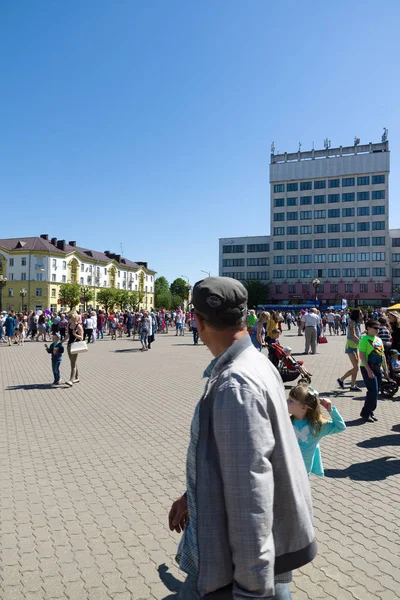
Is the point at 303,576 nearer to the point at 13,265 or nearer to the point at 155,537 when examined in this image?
the point at 155,537

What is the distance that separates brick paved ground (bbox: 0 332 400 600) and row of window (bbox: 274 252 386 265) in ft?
270

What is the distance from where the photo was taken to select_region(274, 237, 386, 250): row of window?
85.8 meters

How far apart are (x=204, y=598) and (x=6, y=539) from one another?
3011 mm

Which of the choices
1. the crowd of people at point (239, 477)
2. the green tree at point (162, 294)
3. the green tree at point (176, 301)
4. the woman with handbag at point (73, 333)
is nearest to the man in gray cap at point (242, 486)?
the crowd of people at point (239, 477)

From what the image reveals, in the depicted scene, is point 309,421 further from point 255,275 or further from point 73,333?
point 255,275

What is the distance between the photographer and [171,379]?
12.8 meters

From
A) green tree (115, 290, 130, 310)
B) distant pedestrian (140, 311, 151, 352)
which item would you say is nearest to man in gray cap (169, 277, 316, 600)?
distant pedestrian (140, 311, 151, 352)

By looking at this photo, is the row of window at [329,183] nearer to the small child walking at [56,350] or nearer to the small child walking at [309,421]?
the small child walking at [56,350]

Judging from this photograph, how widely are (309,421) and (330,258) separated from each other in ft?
292

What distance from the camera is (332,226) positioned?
89.0 meters

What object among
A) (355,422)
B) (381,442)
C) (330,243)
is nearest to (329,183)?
(330,243)

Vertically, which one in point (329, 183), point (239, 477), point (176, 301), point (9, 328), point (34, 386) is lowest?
point (34, 386)

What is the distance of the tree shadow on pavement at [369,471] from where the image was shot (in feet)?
17.9

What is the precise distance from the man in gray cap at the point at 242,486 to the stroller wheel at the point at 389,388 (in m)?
8.82
